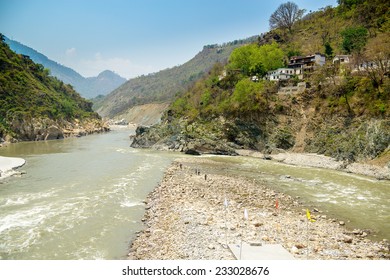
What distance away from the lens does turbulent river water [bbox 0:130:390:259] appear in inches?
543

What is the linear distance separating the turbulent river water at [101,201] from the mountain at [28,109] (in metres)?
34.6

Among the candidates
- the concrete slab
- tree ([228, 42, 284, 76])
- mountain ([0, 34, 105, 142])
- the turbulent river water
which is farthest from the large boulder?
the concrete slab

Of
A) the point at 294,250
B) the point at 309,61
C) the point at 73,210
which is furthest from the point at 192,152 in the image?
the point at 294,250

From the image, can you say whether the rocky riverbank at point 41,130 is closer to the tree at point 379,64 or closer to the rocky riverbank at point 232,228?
the rocky riverbank at point 232,228

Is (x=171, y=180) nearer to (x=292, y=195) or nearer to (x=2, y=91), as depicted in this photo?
(x=292, y=195)

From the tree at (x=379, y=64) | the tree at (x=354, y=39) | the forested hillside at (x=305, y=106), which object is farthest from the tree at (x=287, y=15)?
the tree at (x=379, y=64)

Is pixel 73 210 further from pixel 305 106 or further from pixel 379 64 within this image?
pixel 379 64

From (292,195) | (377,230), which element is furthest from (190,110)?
(377,230)

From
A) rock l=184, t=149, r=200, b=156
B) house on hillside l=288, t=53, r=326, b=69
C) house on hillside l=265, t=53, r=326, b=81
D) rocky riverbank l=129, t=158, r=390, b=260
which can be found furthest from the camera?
house on hillside l=288, t=53, r=326, b=69

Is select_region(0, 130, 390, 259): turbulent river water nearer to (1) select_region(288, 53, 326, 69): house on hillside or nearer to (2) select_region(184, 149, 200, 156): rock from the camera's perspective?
(2) select_region(184, 149, 200, 156): rock

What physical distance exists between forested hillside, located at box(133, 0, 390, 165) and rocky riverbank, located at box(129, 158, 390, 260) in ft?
58.6

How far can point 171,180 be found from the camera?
85.1 ft

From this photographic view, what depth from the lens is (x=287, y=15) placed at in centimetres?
8225

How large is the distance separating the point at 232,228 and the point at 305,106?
36.0m
